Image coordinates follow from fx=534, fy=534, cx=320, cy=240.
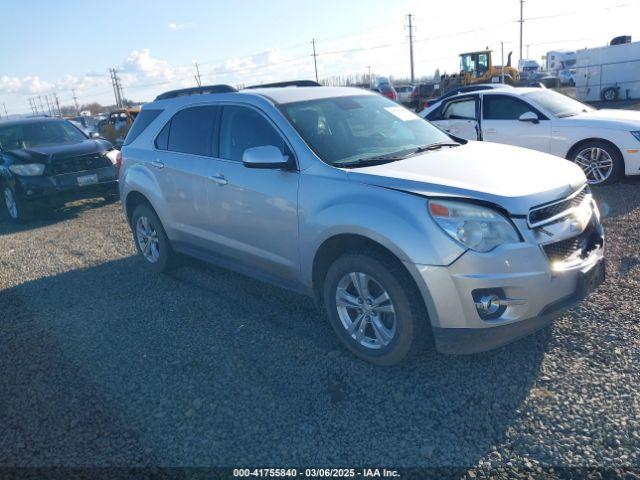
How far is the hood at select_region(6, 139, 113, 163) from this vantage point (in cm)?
923

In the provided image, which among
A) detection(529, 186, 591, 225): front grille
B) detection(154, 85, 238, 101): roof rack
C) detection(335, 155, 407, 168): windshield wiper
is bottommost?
detection(529, 186, 591, 225): front grille

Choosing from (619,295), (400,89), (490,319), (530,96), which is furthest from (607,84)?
(490,319)

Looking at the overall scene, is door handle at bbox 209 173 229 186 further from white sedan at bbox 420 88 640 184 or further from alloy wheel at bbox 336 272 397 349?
white sedan at bbox 420 88 640 184

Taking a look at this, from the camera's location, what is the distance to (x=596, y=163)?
816 centimetres

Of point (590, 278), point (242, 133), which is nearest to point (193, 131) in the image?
point (242, 133)

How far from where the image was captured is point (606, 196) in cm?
770

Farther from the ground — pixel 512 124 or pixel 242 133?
pixel 242 133

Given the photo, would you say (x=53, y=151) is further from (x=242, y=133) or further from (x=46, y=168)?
(x=242, y=133)

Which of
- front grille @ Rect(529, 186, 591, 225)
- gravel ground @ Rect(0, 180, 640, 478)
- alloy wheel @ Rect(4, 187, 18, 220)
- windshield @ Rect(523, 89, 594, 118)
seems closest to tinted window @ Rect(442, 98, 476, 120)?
windshield @ Rect(523, 89, 594, 118)

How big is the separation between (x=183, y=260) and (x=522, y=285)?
390 centimetres

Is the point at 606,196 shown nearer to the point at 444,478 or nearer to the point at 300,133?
the point at 300,133

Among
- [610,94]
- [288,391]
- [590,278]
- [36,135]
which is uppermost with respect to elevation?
[36,135]

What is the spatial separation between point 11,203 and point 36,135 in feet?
4.63

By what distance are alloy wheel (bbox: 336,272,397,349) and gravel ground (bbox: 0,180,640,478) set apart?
227mm
